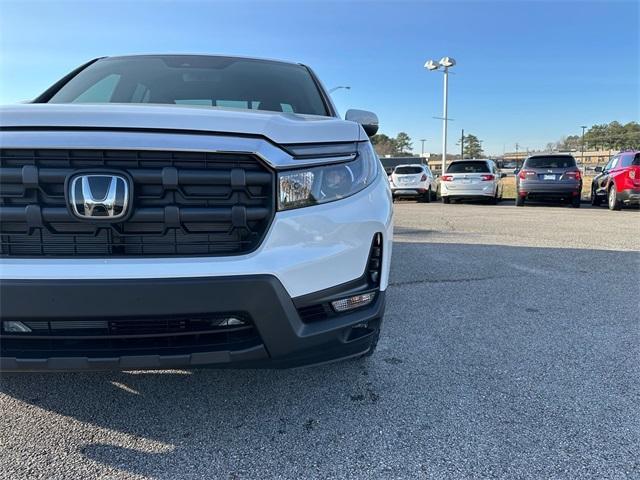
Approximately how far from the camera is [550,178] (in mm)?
13391

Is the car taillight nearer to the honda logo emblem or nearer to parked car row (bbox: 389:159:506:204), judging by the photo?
parked car row (bbox: 389:159:506:204)

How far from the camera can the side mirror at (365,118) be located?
9.67ft

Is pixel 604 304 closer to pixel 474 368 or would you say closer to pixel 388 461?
pixel 474 368

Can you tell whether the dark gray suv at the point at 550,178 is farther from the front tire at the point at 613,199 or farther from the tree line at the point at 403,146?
the tree line at the point at 403,146

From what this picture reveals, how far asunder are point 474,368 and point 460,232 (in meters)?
5.66

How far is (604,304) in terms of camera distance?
3830 millimetres

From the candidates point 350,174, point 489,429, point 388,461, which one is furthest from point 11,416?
point 489,429

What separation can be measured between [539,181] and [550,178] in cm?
30

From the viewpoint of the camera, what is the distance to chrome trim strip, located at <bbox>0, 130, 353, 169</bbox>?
1.62 metres

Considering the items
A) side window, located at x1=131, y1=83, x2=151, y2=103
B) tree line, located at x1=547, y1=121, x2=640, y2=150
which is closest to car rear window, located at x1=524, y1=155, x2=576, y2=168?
side window, located at x1=131, y1=83, x2=151, y2=103

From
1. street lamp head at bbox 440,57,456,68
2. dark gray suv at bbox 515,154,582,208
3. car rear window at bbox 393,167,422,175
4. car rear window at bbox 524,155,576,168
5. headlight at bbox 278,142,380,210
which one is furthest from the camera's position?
street lamp head at bbox 440,57,456,68

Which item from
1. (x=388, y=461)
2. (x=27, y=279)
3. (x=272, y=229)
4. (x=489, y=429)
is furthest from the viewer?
(x=489, y=429)

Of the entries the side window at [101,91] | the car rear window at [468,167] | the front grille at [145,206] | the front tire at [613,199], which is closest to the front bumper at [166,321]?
the front grille at [145,206]

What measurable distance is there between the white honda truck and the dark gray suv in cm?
1324
